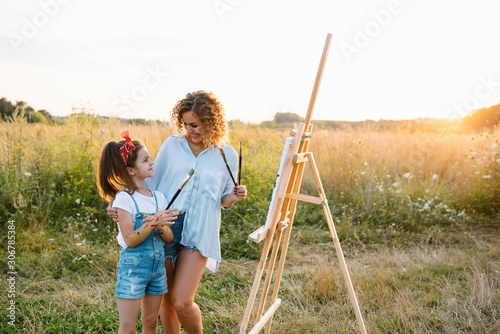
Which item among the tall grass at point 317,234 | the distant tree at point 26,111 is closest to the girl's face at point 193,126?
the tall grass at point 317,234

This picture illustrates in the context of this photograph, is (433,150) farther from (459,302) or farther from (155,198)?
(155,198)

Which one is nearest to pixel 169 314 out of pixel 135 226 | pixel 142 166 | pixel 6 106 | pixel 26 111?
pixel 135 226

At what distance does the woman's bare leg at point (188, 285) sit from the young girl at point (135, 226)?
0.10 metres

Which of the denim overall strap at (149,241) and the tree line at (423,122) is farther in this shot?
the tree line at (423,122)

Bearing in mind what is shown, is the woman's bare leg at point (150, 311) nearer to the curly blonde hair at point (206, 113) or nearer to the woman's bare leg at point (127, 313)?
the woman's bare leg at point (127, 313)

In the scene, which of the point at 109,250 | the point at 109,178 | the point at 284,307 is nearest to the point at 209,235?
the point at 109,178

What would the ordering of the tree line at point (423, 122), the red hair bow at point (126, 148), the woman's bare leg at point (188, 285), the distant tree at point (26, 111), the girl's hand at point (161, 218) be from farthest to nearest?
the tree line at point (423, 122) → the distant tree at point (26, 111) → the woman's bare leg at point (188, 285) → the red hair bow at point (126, 148) → the girl's hand at point (161, 218)

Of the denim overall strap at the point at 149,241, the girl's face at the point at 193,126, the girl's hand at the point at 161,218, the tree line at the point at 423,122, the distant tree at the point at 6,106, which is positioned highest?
the distant tree at the point at 6,106

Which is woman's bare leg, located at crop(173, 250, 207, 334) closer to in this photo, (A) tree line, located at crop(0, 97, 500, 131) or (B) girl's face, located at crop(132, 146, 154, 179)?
(B) girl's face, located at crop(132, 146, 154, 179)

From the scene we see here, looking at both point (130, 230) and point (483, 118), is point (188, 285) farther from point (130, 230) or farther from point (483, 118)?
point (483, 118)

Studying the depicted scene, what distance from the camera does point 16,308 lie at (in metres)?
3.85

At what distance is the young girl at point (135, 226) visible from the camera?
253 cm

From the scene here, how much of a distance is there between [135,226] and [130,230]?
53 mm

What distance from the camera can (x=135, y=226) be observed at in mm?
2572
